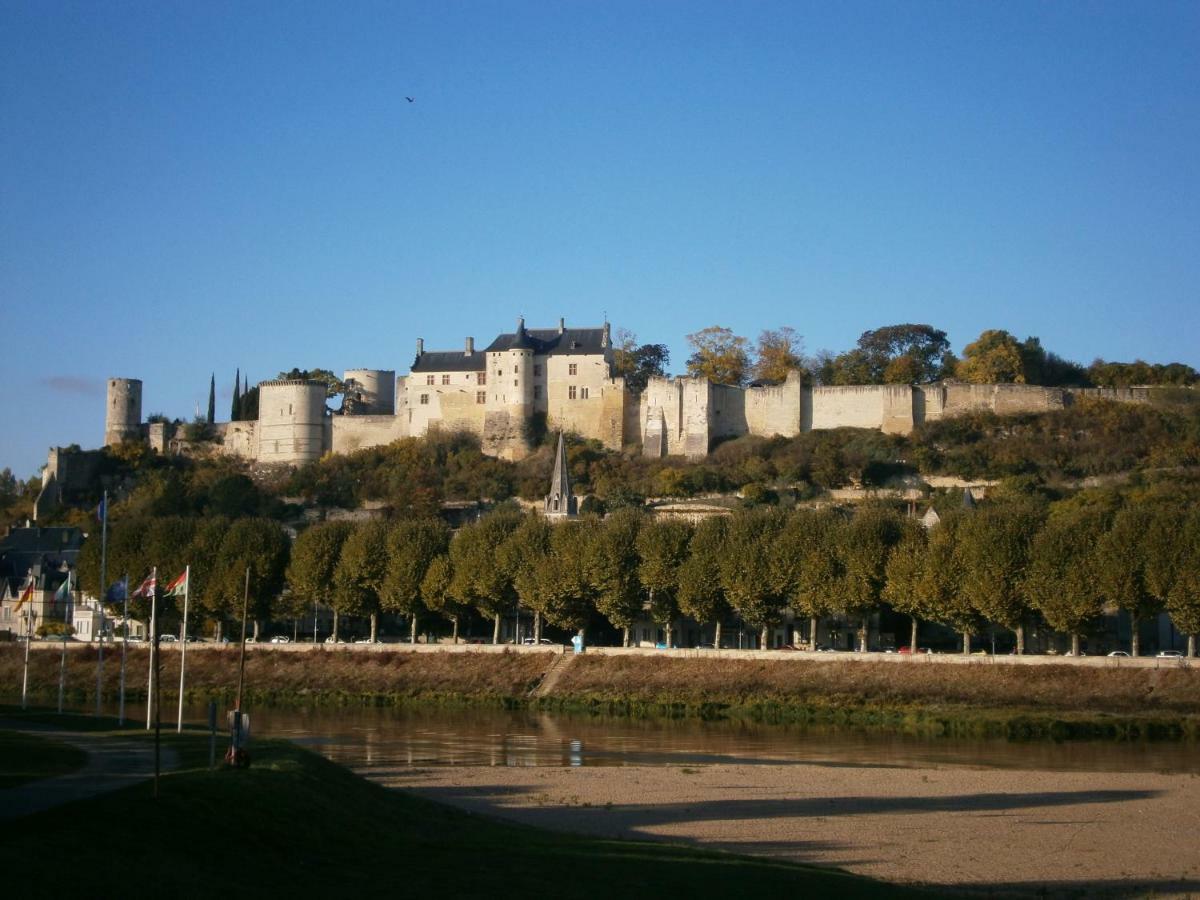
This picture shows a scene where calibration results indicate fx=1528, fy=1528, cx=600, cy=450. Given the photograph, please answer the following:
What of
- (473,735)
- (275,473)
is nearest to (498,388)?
(275,473)

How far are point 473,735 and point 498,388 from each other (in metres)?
55.6

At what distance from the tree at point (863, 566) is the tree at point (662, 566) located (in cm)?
633

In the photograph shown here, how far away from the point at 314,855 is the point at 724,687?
34698mm

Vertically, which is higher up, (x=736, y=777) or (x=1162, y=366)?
(x=1162, y=366)

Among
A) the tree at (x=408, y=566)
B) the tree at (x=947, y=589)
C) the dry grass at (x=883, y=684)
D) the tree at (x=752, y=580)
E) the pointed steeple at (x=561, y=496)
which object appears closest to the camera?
the dry grass at (x=883, y=684)

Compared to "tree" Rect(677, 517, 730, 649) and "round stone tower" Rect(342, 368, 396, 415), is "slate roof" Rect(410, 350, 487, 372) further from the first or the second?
"tree" Rect(677, 517, 730, 649)

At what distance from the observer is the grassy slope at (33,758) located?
21.0 meters

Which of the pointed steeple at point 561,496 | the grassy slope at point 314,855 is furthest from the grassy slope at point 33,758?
the pointed steeple at point 561,496

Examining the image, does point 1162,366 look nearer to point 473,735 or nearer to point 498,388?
point 498,388

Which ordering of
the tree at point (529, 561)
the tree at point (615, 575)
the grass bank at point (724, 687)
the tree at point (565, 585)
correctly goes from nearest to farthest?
the grass bank at point (724, 687) < the tree at point (615, 575) < the tree at point (565, 585) < the tree at point (529, 561)

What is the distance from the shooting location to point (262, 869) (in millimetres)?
16188

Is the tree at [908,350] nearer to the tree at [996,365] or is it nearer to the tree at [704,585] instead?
the tree at [996,365]

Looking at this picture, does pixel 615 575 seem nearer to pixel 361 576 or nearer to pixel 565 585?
pixel 565 585

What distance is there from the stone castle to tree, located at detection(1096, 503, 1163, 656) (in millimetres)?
38966
